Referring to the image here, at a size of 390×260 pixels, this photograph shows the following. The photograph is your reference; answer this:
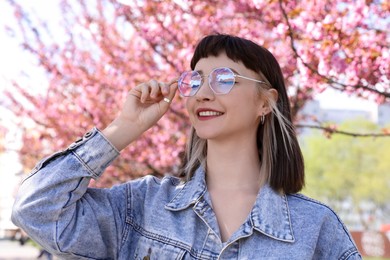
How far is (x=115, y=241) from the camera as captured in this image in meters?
1.95

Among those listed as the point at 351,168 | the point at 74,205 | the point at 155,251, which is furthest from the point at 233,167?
the point at 351,168

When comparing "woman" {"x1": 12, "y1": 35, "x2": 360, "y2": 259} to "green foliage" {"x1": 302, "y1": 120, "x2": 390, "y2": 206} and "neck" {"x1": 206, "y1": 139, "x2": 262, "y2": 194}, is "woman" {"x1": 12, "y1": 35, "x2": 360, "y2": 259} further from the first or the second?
"green foliage" {"x1": 302, "y1": 120, "x2": 390, "y2": 206}

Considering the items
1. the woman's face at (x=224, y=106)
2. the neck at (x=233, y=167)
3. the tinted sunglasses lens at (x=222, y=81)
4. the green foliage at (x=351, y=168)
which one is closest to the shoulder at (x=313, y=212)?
the neck at (x=233, y=167)

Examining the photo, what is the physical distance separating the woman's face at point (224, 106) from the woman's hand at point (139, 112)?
12 cm

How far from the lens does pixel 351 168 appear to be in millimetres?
40812

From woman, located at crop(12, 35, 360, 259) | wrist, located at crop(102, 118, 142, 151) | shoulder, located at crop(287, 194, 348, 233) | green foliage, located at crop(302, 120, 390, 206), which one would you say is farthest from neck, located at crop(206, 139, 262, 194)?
green foliage, located at crop(302, 120, 390, 206)

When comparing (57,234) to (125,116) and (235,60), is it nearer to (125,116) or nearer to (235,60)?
(125,116)

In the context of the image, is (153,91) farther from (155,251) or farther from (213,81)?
(155,251)

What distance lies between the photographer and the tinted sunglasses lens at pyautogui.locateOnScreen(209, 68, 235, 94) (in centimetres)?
193

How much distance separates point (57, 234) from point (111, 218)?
18 cm

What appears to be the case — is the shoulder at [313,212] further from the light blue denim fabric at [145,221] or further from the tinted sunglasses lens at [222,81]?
the tinted sunglasses lens at [222,81]

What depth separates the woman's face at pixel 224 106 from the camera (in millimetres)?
1937

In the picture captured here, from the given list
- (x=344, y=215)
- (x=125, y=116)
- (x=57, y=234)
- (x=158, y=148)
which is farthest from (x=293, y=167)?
(x=344, y=215)

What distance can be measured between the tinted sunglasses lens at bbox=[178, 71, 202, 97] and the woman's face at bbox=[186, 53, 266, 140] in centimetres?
2
